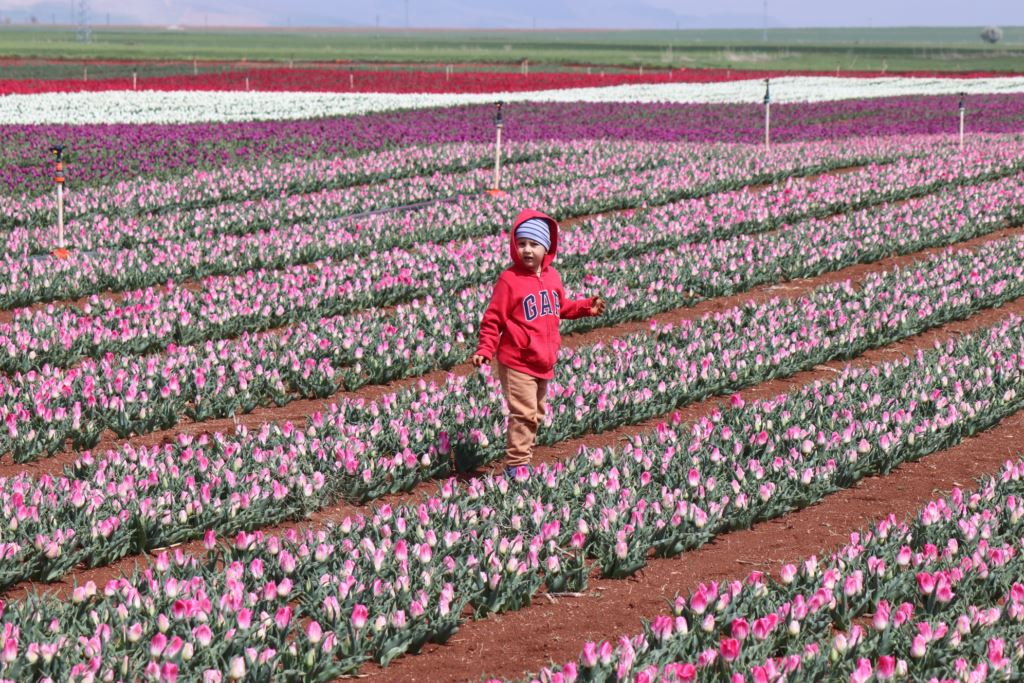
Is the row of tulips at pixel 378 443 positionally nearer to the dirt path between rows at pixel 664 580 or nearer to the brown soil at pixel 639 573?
the brown soil at pixel 639 573

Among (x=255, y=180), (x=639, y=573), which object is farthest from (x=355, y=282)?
(x=255, y=180)

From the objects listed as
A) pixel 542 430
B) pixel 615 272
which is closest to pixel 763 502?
pixel 542 430

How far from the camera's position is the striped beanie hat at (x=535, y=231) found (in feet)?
26.5

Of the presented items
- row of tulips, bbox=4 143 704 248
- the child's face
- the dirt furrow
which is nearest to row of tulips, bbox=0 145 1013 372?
the dirt furrow

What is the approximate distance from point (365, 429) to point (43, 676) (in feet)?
12.4

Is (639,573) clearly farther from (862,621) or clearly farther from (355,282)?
(355,282)

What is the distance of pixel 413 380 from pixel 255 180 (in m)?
13.2

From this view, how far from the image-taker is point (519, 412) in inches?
326

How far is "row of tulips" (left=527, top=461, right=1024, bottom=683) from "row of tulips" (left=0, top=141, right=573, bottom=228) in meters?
16.3

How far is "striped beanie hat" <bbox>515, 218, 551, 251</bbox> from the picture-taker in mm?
8086

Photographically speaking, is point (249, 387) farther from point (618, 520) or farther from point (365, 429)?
point (618, 520)

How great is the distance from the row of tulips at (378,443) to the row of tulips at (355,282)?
289 centimetres

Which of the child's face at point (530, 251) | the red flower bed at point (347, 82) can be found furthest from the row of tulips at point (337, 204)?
the red flower bed at point (347, 82)

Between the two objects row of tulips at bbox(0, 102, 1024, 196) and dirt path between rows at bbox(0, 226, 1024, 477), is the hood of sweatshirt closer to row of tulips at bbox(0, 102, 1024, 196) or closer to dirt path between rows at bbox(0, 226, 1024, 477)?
dirt path between rows at bbox(0, 226, 1024, 477)
